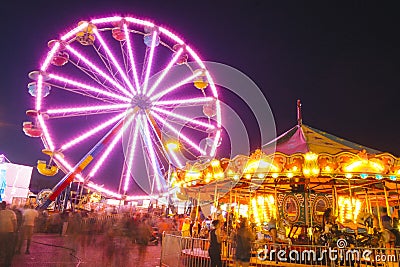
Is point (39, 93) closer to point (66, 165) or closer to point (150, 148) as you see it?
point (66, 165)

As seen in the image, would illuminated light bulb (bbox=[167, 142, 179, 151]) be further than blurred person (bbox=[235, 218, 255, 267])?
Yes

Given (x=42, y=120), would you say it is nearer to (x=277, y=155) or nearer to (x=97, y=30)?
(x=97, y=30)

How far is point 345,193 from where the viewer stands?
1381 cm

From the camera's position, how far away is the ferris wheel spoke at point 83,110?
575 inches

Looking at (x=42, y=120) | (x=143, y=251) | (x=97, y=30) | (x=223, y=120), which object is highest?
(x=97, y=30)

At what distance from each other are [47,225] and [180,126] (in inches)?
360

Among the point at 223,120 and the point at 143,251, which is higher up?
the point at 223,120

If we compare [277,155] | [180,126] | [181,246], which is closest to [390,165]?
[277,155]

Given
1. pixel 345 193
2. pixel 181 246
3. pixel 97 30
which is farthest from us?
pixel 97 30

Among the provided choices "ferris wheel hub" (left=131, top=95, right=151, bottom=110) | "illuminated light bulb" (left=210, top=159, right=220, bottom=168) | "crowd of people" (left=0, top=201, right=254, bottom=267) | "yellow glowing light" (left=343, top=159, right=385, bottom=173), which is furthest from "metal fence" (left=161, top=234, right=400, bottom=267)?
"ferris wheel hub" (left=131, top=95, right=151, bottom=110)

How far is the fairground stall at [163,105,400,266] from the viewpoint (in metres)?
8.05

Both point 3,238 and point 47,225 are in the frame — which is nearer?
point 3,238

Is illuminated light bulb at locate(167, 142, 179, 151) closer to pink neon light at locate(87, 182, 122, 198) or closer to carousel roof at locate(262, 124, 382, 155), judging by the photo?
pink neon light at locate(87, 182, 122, 198)

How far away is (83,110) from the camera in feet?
48.3
